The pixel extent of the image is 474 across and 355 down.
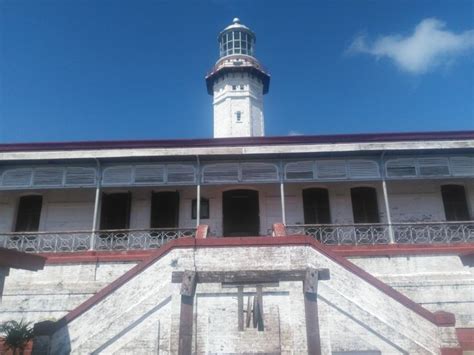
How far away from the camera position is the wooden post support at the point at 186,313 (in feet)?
27.0

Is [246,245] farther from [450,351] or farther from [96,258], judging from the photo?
[96,258]

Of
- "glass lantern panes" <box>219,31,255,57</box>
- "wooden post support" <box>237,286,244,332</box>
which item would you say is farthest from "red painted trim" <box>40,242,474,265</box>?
"glass lantern panes" <box>219,31,255,57</box>

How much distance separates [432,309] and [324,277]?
4074mm

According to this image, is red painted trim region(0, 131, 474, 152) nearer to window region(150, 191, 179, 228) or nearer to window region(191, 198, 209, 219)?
window region(150, 191, 179, 228)

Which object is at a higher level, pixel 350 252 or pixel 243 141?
pixel 243 141

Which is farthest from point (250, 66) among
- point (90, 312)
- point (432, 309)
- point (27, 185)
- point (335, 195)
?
point (90, 312)

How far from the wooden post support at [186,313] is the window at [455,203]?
1053cm

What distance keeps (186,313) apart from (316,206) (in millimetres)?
8268

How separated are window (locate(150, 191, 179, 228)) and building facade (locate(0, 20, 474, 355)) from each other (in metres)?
0.04

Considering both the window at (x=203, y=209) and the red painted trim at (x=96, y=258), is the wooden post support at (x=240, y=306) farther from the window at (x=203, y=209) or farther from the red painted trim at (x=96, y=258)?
the window at (x=203, y=209)

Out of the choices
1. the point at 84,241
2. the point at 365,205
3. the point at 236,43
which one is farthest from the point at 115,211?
the point at 236,43

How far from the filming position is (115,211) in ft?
50.9

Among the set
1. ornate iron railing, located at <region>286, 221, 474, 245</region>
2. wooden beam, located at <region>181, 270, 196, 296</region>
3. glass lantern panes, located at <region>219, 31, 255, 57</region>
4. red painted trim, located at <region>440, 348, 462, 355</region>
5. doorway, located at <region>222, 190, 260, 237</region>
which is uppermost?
glass lantern panes, located at <region>219, 31, 255, 57</region>

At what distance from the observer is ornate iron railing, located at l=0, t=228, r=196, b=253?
13679 millimetres
